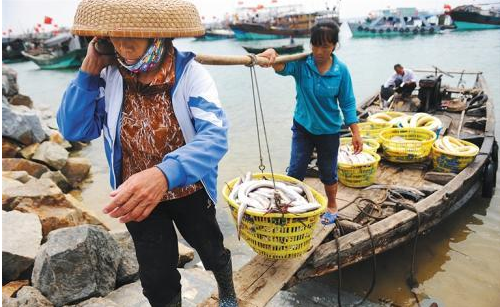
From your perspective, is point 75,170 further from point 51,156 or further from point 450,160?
point 450,160

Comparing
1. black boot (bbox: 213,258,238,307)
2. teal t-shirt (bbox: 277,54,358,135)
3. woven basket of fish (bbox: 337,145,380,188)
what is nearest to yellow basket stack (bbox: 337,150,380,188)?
woven basket of fish (bbox: 337,145,380,188)

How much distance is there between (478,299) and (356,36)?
52.7 m

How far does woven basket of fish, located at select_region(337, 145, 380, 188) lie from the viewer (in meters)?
4.87

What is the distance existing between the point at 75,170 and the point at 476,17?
162 feet

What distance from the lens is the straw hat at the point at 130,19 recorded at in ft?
5.04

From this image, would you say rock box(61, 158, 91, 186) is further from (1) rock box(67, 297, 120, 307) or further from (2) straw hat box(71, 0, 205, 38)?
(2) straw hat box(71, 0, 205, 38)

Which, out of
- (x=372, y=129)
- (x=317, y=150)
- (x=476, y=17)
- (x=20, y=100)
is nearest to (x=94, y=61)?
(x=317, y=150)

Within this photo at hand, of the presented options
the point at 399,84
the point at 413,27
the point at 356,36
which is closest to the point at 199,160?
the point at 399,84

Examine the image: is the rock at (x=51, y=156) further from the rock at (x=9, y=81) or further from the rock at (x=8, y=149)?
the rock at (x=9, y=81)

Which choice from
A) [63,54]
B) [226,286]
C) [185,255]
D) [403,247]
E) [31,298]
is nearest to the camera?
[226,286]

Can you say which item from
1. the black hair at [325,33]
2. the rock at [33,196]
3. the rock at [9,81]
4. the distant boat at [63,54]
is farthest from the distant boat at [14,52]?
the black hair at [325,33]

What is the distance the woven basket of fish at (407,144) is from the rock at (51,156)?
713 centimetres

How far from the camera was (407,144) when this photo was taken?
5551mm

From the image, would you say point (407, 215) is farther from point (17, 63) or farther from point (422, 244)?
point (17, 63)
